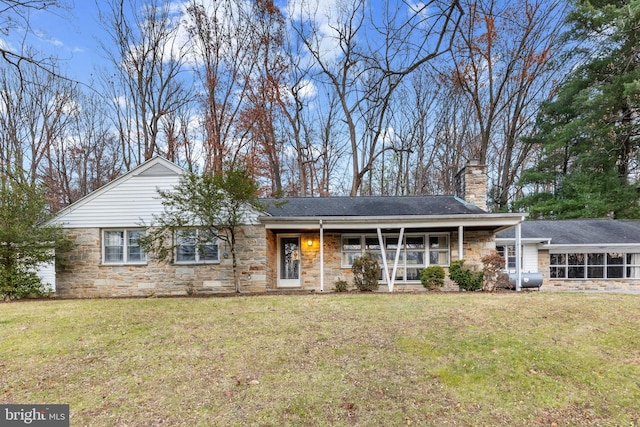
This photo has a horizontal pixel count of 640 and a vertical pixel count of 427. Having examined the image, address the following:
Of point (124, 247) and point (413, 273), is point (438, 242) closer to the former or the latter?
point (413, 273)

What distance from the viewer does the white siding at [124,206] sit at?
406 inches

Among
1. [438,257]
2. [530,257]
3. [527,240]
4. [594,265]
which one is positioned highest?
[527,240]

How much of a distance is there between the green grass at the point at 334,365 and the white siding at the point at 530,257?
663 cm

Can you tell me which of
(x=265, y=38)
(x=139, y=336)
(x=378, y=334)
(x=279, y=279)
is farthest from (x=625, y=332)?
(x=265, y=38)

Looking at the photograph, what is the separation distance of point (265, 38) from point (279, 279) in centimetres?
1515

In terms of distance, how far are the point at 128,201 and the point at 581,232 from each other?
17578mm

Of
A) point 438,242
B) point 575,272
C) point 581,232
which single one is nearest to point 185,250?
point 438,242

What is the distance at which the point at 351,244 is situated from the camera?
1146 cm

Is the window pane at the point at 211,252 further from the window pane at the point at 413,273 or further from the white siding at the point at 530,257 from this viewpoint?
the white siding at the point at 530,257

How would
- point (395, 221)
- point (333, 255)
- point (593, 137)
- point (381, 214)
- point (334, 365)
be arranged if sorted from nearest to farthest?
point (334, 365) < point (395, 221) < point (381, 214) < point (333, 255) < point (593, 137)

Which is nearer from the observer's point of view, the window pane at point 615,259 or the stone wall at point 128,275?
the stone wall at point 128,275

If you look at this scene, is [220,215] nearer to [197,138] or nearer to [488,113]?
[197,138]

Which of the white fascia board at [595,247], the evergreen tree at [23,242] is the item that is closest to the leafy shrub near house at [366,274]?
the white fascia board at [595,247]

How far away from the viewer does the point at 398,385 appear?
3730mm
